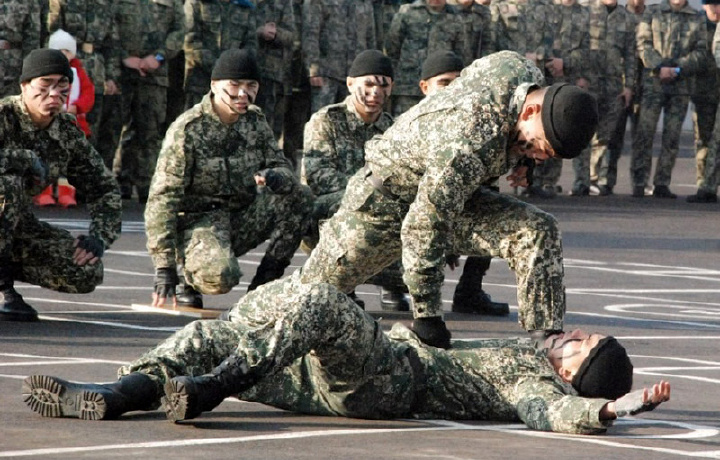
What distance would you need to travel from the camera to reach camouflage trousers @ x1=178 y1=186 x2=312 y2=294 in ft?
39.4

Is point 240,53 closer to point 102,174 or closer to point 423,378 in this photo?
point 102,174

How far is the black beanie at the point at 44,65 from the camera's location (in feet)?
36.0

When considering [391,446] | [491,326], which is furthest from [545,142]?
[491,326]

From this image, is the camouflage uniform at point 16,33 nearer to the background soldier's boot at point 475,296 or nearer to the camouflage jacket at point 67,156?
the camouflage jacket at point 67,156

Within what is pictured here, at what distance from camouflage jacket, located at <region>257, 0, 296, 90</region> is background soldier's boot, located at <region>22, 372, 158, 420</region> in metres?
14.5

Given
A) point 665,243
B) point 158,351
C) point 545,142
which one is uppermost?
point 545,142

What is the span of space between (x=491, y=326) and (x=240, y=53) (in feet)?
8.20

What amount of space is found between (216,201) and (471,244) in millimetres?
3871

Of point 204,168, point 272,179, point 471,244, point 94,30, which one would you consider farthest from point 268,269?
point 94,30

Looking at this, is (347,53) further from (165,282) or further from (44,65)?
(44,65)

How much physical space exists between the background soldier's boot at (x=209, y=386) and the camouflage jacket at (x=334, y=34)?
1596 cm

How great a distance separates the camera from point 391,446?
713 centimetres

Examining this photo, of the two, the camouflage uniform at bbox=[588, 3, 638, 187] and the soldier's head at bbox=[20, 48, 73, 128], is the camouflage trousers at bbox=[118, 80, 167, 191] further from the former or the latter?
the soldier's head at bbox=[20, 48, 73, 128]

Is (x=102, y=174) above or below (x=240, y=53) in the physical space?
below
